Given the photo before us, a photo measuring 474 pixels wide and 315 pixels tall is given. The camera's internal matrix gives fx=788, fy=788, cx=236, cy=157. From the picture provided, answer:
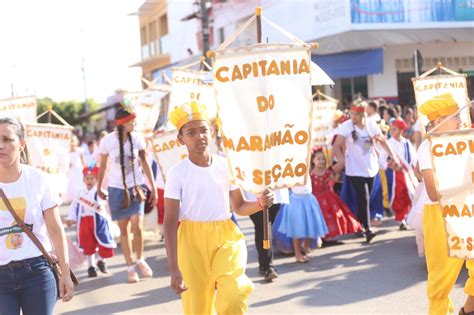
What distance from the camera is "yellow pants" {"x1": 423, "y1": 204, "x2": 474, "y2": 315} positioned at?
5.52 meters

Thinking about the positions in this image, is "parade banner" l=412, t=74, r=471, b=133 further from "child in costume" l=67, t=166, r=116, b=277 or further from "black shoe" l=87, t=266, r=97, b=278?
"black shoe" l=87, t=266, r=97, b=278

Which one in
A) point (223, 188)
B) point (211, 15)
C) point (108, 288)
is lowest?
point (108, 288)

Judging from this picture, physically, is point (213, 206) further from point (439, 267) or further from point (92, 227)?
point (92, 227)

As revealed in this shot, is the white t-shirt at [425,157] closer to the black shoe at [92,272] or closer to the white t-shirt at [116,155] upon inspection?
the white t-shirt at [116,155]

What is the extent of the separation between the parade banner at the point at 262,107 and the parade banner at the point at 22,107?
746cm

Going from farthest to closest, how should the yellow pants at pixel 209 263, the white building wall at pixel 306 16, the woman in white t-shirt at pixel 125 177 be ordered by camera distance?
the white building wall at pixel 306 16 < the woman in white t-shirt at pixel 125 177 < the yellow pants at pixel 209 263

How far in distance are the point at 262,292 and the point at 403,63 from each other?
793 inches

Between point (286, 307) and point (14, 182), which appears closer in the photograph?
point (14, 182)

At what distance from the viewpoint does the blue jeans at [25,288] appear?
436 cm

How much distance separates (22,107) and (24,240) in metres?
7.72

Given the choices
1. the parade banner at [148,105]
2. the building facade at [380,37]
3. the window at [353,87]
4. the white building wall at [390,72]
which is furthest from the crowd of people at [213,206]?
the window at [353,87]

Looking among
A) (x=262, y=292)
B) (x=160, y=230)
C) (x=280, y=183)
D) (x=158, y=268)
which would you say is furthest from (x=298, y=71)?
(x=160, y=230)

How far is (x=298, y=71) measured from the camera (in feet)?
16.3

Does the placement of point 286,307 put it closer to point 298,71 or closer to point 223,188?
point 223,188
